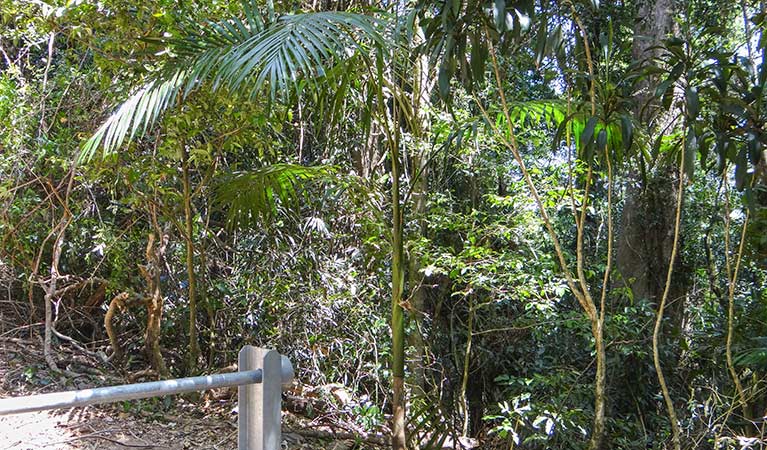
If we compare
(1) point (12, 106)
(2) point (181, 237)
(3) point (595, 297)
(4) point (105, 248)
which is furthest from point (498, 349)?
(1) point (12, 106)

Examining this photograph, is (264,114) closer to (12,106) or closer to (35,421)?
(12,106)

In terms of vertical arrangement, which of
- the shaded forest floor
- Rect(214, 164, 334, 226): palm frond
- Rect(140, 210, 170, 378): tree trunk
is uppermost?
Rect(214, 164, 334, 226): palm frond

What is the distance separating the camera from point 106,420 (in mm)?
3803

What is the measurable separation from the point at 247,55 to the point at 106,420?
2.36 metres

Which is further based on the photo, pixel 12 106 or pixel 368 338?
pixel 368 338

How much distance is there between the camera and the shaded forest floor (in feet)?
11.7

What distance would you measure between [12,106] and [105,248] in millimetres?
972

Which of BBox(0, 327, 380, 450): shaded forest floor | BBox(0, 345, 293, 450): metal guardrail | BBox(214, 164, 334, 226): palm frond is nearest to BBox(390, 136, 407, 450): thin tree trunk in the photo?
BBox(214, 164, 334, 226): palm frond

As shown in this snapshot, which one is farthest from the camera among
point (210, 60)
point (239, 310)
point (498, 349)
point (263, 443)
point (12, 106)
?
point (498, 349)

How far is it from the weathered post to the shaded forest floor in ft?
7.76

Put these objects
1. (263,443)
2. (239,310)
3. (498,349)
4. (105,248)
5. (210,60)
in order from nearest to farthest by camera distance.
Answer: (263,443) → (210,60) → (105,248) → (239,310) → (498,349)

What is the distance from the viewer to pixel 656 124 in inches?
202

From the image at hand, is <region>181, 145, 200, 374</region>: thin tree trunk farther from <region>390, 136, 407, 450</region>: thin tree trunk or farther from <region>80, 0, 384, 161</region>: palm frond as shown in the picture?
<region>390, 136, 407, 450</region>: thin tree trunk

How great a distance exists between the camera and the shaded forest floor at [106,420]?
11.7 feet
